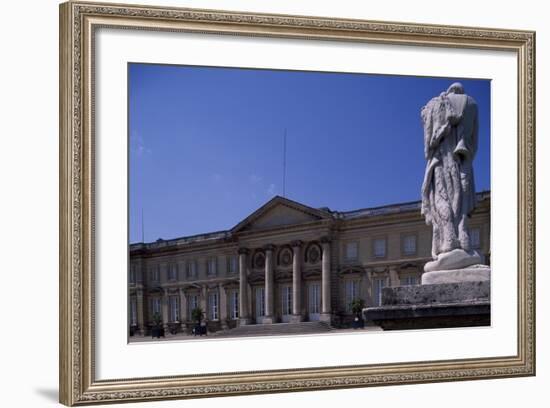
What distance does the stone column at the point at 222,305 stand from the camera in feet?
40.2

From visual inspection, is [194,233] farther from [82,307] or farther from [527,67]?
[527,67]

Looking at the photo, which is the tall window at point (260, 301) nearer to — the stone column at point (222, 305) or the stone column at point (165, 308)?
the stone column at point (222, 305)

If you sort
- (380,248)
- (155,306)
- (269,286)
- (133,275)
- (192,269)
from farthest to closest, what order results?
(380,248), (269,286), (192,269), (155,306), (133,275)

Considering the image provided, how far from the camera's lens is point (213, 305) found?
40.8 ft

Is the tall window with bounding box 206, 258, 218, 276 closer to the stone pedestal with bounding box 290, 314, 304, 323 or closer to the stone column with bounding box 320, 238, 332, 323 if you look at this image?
the stone pedestal with bounding box 290, 314, 304, 323

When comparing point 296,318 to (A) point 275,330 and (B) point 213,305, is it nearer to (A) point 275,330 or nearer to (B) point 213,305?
(A) point 275,330

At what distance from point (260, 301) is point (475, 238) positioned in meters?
2.42

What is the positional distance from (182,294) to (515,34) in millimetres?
4410

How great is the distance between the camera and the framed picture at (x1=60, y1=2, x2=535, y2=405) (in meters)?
11.3

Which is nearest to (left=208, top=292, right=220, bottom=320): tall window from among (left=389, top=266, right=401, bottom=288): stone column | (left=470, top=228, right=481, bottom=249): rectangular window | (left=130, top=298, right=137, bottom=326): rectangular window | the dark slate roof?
the dark slate roof

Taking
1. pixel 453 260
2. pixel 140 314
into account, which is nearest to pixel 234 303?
pixel 140 314

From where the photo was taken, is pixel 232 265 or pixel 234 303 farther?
pixel 232 265

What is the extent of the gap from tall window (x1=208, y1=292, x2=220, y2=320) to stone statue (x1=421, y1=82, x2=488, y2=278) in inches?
92.2

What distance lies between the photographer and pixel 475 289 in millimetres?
13352
